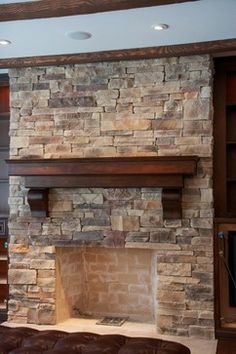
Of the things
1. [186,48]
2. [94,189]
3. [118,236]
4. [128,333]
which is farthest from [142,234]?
[186,48]

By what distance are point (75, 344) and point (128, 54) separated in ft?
9.10

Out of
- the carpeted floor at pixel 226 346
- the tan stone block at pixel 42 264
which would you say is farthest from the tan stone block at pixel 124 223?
the carpeted floor at pixel 226 346

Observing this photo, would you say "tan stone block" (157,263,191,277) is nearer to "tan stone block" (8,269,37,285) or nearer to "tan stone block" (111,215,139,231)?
"tan stone block" (111,215,139,231)

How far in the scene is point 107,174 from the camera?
4277 millimetres

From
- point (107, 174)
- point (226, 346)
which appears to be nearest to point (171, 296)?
point (226, 346)

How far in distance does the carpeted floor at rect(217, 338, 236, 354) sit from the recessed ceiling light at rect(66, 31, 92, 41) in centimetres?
299

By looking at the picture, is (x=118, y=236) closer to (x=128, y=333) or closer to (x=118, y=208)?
(x=118, y=208)

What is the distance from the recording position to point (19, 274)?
15.3ft

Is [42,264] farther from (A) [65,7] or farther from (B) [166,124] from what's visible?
(A) [65,7]

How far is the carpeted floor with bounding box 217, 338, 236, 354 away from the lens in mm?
3909

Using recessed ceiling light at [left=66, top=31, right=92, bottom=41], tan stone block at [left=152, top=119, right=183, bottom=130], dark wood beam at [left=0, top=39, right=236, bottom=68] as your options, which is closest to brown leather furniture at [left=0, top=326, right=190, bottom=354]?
tan stone block at [left=152, top=119, right=183, bottom=130]

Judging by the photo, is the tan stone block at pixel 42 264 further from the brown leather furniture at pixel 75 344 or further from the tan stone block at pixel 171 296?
the brown leather furniture at pixel 75 344

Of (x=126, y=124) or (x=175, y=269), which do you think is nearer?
(x=175, y=269)

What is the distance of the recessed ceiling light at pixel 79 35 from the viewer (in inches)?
151
